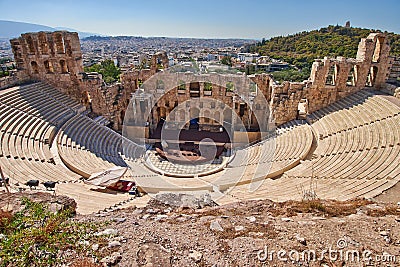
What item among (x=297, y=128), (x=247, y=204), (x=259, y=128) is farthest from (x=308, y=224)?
(x=259, y=128)

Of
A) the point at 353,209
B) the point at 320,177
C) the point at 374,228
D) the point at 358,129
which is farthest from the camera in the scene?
the point at 358,129

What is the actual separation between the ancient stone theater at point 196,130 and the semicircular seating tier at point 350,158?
6cm

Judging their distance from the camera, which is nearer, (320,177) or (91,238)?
(91,238)

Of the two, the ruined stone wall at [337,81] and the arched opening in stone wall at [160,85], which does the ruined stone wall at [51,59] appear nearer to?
the arched opening in stone wall at [160,85]

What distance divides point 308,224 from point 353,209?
1.80 meters

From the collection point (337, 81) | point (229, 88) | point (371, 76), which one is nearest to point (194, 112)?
point (229, 88)

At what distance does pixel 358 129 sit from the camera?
43.8 feet

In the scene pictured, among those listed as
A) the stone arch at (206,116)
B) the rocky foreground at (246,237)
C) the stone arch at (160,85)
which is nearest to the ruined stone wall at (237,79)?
the stone arch at (160,85)

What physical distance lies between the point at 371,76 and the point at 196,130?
45.3 ft

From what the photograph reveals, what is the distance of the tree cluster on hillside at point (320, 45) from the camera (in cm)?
4762

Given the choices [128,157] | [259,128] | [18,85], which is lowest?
[128,157]

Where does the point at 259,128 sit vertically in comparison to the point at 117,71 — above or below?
below

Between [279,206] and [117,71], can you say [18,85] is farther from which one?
[117,71]

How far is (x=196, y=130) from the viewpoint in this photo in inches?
816
